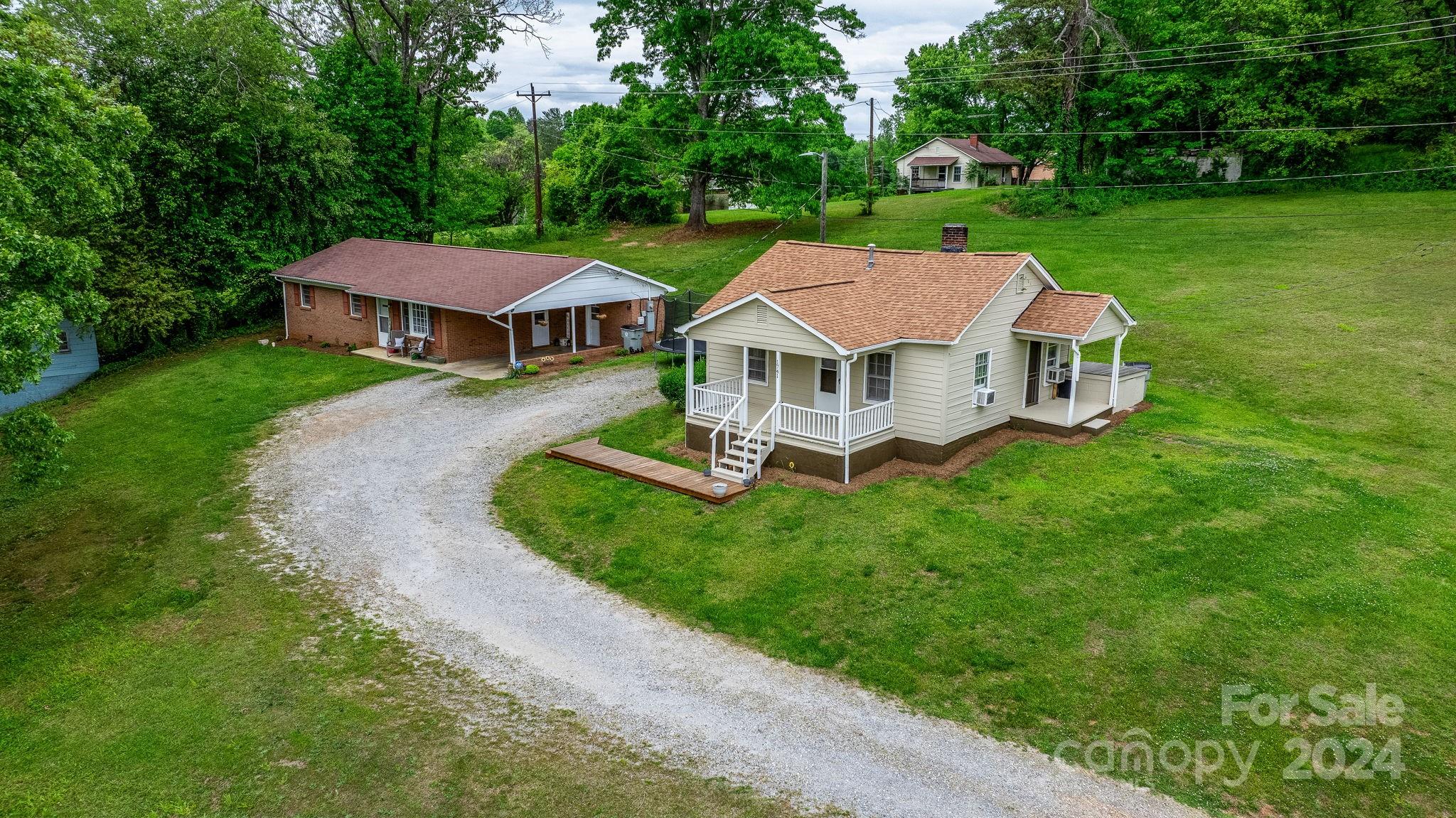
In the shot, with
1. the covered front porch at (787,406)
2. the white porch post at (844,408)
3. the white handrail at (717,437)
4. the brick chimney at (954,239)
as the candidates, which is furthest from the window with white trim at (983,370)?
the white handrail at (717,437)

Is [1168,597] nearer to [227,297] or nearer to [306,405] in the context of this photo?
[306,405]

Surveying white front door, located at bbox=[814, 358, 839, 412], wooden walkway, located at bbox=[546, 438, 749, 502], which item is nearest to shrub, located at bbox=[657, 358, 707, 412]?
wooden walkway, located at bbox=[546, 438, 749, 502]

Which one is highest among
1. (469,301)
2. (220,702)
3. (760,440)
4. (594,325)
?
(469,301)

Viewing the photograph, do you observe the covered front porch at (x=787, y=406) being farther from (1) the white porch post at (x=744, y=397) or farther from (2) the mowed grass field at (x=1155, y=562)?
(2) the mowed grass field at (x=1155, y=562)

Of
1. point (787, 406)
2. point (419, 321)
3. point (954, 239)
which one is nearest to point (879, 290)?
point (954, 239)

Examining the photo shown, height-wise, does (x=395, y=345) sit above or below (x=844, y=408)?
below

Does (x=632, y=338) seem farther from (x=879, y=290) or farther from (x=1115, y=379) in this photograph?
(x=1115, y=379)

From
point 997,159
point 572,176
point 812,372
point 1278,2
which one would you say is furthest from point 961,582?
point 997,159
